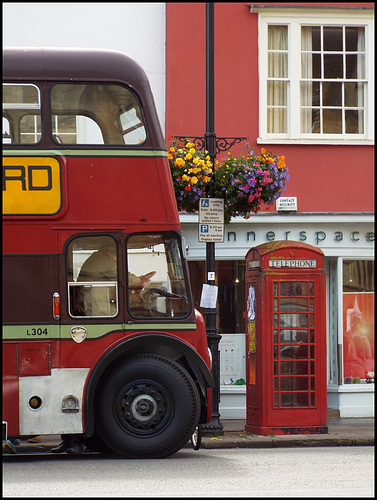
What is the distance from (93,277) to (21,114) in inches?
72.8

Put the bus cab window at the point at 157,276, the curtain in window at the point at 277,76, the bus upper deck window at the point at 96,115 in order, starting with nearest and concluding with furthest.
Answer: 1. the bus upper deck window at the point at 96,115
2. the bus cab window at the point at 157,276
3. the curtain in window at the point at 277,76

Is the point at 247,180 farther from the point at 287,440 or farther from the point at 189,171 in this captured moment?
the point at 287,440

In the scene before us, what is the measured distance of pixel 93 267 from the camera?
10148mm

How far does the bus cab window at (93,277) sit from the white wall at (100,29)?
20.2 feet

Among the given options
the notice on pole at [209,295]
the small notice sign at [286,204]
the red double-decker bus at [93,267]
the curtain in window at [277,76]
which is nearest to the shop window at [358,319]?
the small notice sign at [286,204]

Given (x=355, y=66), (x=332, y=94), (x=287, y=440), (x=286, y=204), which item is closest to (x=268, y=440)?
(x=287, y=440)

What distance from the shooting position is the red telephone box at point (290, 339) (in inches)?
497

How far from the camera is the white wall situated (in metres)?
16.0

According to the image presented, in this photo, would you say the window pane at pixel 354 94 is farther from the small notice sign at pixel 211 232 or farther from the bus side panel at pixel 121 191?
the bus side panel at pixel 121 191

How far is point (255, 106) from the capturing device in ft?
52.4

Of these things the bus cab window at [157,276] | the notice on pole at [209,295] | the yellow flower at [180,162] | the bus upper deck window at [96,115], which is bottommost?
the notice on pole at [209,295]

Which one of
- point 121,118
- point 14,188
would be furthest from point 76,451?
point 121,118

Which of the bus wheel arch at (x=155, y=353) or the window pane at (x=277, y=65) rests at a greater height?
the window pane at (x=277, y=65)

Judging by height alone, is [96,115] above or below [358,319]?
above
